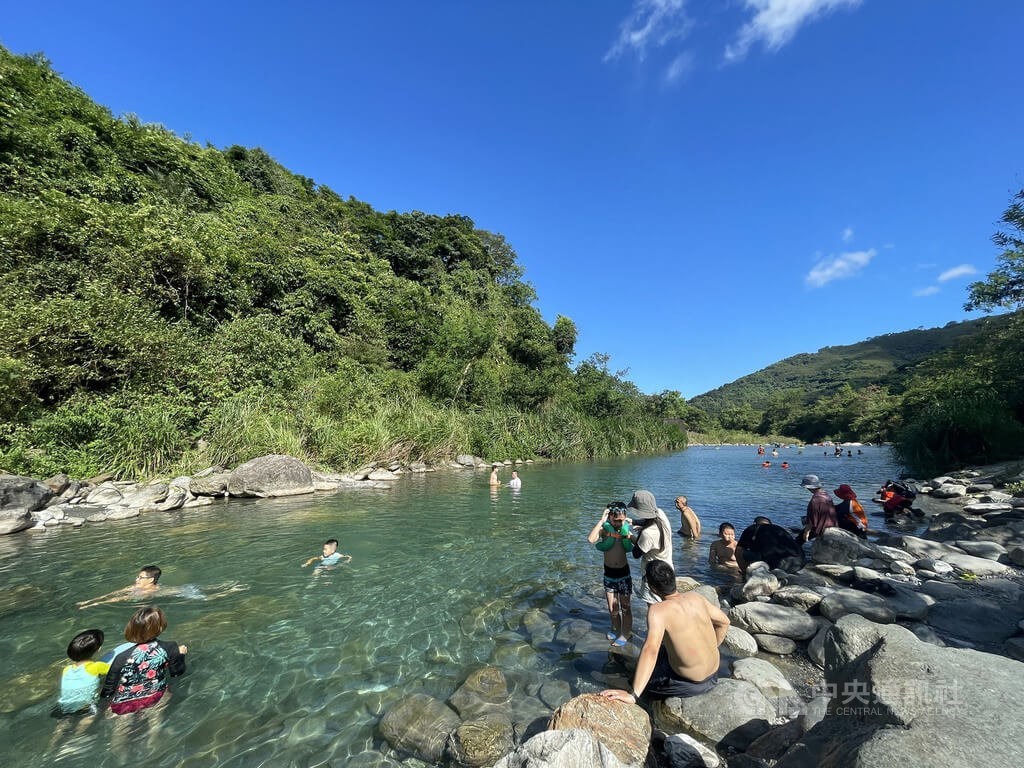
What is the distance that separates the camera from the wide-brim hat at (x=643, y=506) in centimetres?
530

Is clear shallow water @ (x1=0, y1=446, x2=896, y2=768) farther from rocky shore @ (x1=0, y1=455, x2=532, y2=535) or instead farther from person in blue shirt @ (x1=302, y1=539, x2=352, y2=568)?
rocky shore @ (x1=0, y1=455, x2=532, y2=535)

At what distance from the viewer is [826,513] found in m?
9.55

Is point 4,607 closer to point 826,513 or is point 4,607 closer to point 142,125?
point 826,513

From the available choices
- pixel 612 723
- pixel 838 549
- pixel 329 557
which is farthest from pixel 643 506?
pixel 329 557

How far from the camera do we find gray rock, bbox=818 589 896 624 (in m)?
5.45

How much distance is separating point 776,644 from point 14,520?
15906mm

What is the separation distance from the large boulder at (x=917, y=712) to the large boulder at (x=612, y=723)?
1.05 meters

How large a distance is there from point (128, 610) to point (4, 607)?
1.77 metres

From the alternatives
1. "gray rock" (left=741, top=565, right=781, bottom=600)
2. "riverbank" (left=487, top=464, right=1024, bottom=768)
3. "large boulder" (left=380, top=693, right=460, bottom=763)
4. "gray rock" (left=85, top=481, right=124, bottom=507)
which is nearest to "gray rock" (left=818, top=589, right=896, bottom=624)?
"riverbank" (left=487, top=464, right=1024, bottom=768)

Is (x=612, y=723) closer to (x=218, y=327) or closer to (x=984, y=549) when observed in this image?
(x=984, y=549)

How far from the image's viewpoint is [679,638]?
3.87 m

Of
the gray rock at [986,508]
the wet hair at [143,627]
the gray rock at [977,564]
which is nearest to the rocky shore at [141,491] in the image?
the wet hair at [143,627]

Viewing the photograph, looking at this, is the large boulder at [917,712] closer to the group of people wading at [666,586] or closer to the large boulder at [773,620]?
the group of people wading at [666,586]

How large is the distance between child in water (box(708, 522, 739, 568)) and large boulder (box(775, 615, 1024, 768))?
6420 mm
